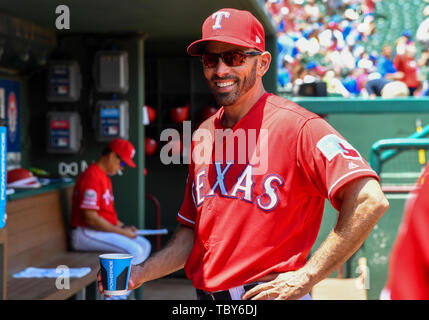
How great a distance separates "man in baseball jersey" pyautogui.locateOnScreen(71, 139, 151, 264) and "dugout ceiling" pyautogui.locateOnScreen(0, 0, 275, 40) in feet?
3.72

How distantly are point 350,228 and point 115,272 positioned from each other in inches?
29.6

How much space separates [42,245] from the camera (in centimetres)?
545

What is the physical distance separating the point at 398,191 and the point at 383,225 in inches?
11.3

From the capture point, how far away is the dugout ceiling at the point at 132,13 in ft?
16.1

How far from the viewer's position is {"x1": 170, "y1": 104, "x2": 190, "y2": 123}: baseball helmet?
8094mm

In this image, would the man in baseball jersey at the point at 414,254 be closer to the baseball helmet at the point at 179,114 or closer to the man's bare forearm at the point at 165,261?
the man's bare forearm at the point at 165,261

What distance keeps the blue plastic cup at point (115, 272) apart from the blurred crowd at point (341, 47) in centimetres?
784

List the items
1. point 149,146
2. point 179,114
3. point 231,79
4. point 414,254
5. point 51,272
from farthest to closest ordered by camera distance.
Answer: point 179,114, point 149,146, point 51,272, point 231,79, point 414,254

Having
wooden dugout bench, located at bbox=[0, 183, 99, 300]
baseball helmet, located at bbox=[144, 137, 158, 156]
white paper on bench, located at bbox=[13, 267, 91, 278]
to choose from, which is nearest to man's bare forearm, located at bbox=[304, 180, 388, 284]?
wooden dugout bench, located at bbox=[0, 183, 99, 300]

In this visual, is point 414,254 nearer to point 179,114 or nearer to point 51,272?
point 51,272

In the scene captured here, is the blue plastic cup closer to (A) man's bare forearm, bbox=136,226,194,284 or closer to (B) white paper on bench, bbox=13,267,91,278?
(A) man's bare forearm, bbox=136,226,194,284

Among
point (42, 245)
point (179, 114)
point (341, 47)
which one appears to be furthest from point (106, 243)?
point (341, 47)

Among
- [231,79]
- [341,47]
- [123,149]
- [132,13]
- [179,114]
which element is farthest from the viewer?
[341,47]

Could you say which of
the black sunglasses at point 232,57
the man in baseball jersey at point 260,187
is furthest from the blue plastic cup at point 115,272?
the black sunglasses at point 232,57
